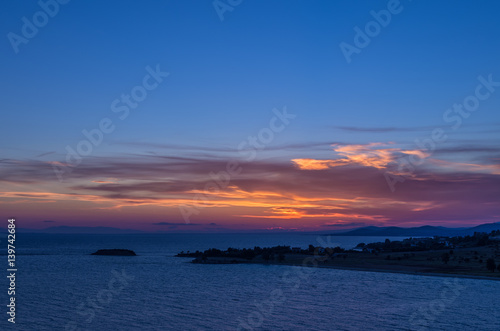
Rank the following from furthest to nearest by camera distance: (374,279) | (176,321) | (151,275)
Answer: (151,275) < (374,279) < (176,321)

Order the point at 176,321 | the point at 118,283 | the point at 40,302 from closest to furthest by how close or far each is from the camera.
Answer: the point at 176,321
the point at 40,302
the point at 118,283

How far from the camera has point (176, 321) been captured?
4575cm

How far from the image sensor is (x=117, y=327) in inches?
1705

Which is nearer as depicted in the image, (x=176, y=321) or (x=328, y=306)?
(x=176, y=321)

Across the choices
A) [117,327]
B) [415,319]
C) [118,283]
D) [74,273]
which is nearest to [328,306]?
[415,319]

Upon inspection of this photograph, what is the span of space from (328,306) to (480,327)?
16.9m

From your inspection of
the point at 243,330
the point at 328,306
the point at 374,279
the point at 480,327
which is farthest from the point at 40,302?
the point at 374,279

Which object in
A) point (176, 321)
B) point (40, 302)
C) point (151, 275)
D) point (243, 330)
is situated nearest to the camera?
point (243, 330)

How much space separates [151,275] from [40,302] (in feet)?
119

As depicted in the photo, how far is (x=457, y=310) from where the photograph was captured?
51500mm

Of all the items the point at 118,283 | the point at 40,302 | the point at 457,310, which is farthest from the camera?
the point at 118,283

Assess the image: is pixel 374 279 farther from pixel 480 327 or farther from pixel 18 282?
pixel 18 282

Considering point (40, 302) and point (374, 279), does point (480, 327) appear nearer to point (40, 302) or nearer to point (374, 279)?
point (374, 279)

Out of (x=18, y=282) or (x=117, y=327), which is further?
(x=18, y=282)
